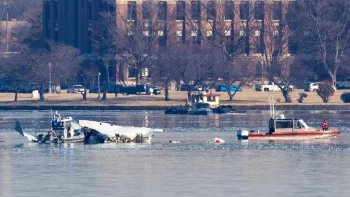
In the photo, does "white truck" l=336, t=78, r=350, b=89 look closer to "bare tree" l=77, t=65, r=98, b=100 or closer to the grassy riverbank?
the grassy riverbank

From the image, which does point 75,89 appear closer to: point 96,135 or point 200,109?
point 200,109

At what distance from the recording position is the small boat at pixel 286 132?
68.6m

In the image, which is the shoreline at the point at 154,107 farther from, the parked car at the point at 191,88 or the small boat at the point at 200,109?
the parked car at the point at 191,88

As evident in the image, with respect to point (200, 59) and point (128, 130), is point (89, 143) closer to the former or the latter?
point (128, 130)

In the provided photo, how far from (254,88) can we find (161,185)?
9137cm

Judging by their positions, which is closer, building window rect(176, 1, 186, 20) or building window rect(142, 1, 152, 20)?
building window rect(142, 1, 152, 20)

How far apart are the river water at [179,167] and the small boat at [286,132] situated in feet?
2.71

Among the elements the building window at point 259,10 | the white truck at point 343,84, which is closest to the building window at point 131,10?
the building window at point 259,10

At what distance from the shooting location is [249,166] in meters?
51.2

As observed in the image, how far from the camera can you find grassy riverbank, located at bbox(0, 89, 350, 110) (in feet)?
370

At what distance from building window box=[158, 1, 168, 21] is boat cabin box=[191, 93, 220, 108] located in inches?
1131

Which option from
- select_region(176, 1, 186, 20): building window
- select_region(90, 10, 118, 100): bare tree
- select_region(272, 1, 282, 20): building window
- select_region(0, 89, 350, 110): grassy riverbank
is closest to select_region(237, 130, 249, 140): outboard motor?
select_region(0, 89, 350, 110): grassy riverbank

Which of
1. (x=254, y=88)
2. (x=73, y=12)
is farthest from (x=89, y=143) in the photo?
(x=73, y=12)

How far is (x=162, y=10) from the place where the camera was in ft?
457
